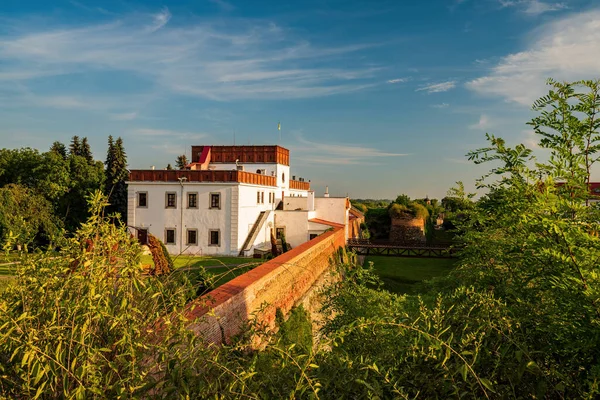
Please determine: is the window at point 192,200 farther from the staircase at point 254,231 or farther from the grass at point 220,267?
the staircase at point 254,231

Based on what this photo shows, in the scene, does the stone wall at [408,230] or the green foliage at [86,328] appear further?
the stone wall at [408,230]

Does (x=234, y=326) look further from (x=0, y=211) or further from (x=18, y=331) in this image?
(x=0, y=211)

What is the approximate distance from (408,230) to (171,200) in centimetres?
2212

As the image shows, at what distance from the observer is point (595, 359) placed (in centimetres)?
308

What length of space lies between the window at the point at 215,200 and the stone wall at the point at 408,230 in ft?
60.4

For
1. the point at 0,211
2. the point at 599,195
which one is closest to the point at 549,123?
the point at 599,195

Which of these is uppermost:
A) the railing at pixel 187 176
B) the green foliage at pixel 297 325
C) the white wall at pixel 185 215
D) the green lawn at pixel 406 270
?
the railing at pixel 187 176

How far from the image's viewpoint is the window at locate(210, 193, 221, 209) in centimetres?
2897

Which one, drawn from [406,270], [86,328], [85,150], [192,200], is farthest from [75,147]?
[86,328]

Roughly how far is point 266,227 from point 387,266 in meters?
9.33

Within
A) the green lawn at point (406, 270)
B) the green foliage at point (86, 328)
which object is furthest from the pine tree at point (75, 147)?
the green foliage at point (86, 328)

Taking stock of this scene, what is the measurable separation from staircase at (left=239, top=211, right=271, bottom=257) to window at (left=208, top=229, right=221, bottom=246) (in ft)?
5.72

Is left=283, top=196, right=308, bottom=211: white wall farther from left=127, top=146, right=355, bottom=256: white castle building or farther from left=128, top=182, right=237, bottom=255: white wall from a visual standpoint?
left=128, top=182, right=237, bottom=255: white wall

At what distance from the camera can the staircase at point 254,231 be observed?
29278 mm
